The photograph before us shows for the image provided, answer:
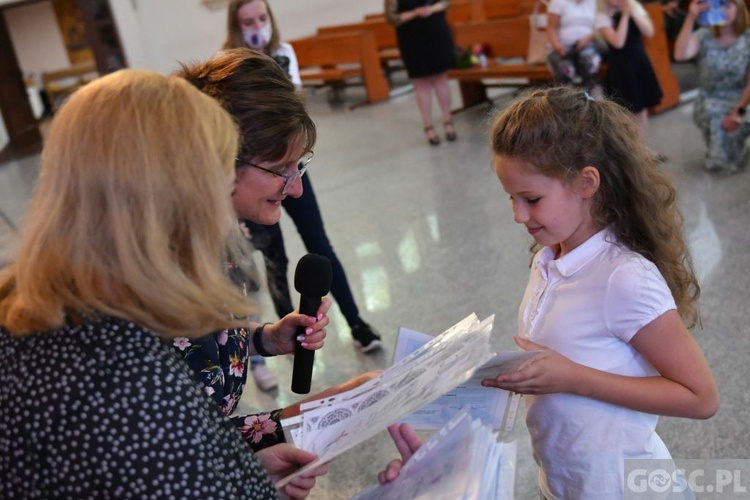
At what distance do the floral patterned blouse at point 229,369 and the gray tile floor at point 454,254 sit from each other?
502 mm

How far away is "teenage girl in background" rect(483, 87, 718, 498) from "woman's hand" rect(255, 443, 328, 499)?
0.34 m

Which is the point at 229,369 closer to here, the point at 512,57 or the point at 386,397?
the point at 386,397

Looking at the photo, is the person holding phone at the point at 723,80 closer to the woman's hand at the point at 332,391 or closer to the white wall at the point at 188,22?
the woman's hand at the point at 332,391

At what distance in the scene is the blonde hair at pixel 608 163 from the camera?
1437 mm

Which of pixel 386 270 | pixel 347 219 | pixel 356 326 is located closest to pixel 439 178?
pixel 347 219

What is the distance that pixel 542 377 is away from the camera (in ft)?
4.28

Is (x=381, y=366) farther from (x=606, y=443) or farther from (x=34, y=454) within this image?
Result: (x=34, y=454)

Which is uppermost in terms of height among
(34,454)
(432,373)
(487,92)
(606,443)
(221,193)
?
(221,193)

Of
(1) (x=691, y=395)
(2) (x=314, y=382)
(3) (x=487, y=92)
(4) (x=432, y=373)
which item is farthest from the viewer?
(3) (x=487, y=92)

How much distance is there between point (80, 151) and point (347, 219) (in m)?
4.06

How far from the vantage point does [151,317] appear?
37.6 inches

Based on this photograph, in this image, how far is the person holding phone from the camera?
443 cm

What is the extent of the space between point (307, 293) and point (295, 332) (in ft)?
0.37

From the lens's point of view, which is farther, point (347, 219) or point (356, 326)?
point (347, 219)
